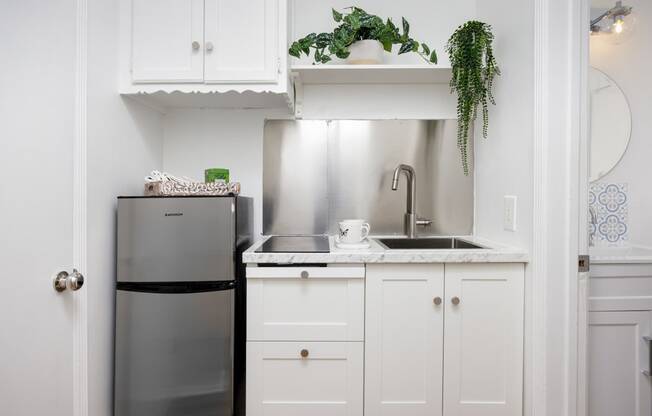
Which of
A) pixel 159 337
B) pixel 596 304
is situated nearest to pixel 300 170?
pixel 159 337

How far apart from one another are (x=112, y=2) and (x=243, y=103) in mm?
675

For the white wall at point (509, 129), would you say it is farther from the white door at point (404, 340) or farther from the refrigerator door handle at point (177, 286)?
the refrigerator door handle at point (177, 286)

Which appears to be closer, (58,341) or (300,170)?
(58,341)

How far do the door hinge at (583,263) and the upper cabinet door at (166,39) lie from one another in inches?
66.3

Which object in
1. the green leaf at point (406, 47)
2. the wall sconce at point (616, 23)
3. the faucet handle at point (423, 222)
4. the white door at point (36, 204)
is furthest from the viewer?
the faucet handle at point (423, 222)

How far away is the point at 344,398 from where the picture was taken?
142cm

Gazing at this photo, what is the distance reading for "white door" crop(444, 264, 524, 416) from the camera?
1423 millimetres

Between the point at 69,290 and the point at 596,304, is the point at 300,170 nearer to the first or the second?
the point at 69,290

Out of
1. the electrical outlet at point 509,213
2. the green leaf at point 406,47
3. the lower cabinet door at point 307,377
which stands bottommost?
the lower cabinet door at point 307,377

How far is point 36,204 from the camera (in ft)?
3.74

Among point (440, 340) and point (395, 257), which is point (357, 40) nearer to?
point (395, 257)

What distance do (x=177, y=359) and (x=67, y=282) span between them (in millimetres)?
514

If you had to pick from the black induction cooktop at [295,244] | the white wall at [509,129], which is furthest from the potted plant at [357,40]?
the black induction cooktop at [295,244]

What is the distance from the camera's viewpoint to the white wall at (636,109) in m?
1.90
